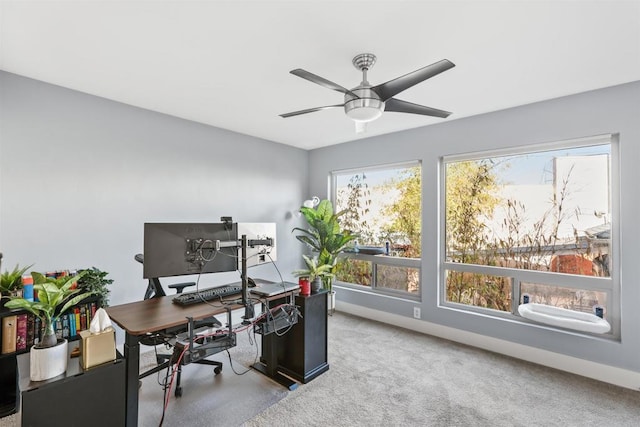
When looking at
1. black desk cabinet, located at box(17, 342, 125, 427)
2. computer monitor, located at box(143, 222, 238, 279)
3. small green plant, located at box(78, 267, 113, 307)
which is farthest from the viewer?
small green plant, located at box(78, 267, 113, 307)

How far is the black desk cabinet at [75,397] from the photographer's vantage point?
1.34 meters

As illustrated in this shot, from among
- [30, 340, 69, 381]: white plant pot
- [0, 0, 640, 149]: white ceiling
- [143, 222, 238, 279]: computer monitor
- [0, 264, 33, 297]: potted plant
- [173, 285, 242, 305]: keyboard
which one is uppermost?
[0, 0, 640, 149]: white ceiling

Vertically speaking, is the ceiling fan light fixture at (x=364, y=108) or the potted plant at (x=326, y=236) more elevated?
the ceiling fan light fixture at (x=364, y=108)

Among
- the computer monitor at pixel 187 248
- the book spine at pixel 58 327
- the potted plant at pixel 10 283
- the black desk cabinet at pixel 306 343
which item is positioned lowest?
the black desk cabinet at pixel 306 343

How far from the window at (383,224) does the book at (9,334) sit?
3.53m

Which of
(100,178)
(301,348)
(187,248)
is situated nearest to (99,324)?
(187,248)

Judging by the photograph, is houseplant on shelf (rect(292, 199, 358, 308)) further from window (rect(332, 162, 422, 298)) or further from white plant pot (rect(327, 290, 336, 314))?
window (rect(332, 162, 422, 298))

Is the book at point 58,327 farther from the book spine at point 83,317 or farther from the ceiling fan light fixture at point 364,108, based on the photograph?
the ceiling fan light fixture at point 364,108

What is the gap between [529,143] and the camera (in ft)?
9.78

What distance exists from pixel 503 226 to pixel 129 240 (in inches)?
159

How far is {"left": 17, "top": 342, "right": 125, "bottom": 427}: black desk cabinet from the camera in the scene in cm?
134

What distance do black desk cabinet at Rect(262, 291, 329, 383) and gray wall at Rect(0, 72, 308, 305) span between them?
5.01 ft

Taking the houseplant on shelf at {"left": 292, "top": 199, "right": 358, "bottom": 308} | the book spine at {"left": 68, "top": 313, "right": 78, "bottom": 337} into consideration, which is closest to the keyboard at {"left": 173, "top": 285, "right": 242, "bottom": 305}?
the book spine at {"left": 68, "top": 313, "right": 78, "bottom": 337}

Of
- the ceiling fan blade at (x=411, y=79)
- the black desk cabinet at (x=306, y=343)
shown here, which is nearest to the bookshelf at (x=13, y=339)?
the black desk cabinet at (x=306, y=343)
